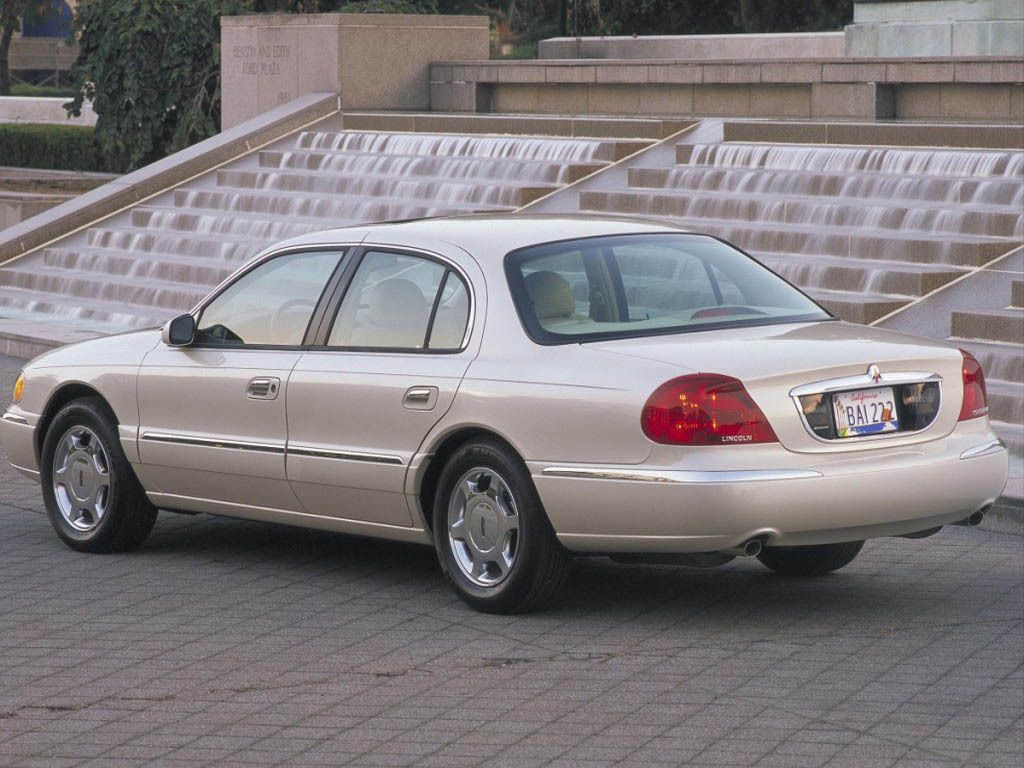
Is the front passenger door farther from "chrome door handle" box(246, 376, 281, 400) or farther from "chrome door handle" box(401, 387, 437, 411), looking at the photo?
"chrome door handle" box(401, 387, 437, 411)

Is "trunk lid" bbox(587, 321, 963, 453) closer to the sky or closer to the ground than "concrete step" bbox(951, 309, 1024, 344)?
closer to the sky

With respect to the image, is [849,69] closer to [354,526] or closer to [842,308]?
[842,308]

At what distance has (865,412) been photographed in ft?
22.6

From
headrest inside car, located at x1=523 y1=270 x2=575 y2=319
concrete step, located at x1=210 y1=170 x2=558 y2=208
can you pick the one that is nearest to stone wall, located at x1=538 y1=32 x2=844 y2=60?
concrete step, located at x1=210 y1=170 x2=558 y2=208

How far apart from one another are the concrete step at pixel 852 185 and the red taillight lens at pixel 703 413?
8.57 metres

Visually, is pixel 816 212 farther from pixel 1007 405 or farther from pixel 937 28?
pixel 937 28

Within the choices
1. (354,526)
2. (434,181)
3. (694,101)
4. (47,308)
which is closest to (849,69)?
(694,101)

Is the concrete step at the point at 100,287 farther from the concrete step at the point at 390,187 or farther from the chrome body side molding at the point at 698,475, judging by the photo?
the chrome body side molding at the point at 698,475

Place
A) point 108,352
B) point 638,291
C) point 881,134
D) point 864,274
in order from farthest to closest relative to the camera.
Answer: point 881,134 < point 864,274 < point 108,352 < point 638,291

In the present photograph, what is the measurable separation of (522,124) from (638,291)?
14.7 meters

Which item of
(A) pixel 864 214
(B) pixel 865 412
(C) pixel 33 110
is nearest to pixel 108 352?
(B) pixel 865 412

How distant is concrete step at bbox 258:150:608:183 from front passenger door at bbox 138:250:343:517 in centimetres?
1124

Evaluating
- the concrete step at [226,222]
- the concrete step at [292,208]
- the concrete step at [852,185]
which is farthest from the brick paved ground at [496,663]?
the concrete step at [226,222]

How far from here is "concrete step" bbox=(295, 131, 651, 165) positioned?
20.0 meters
